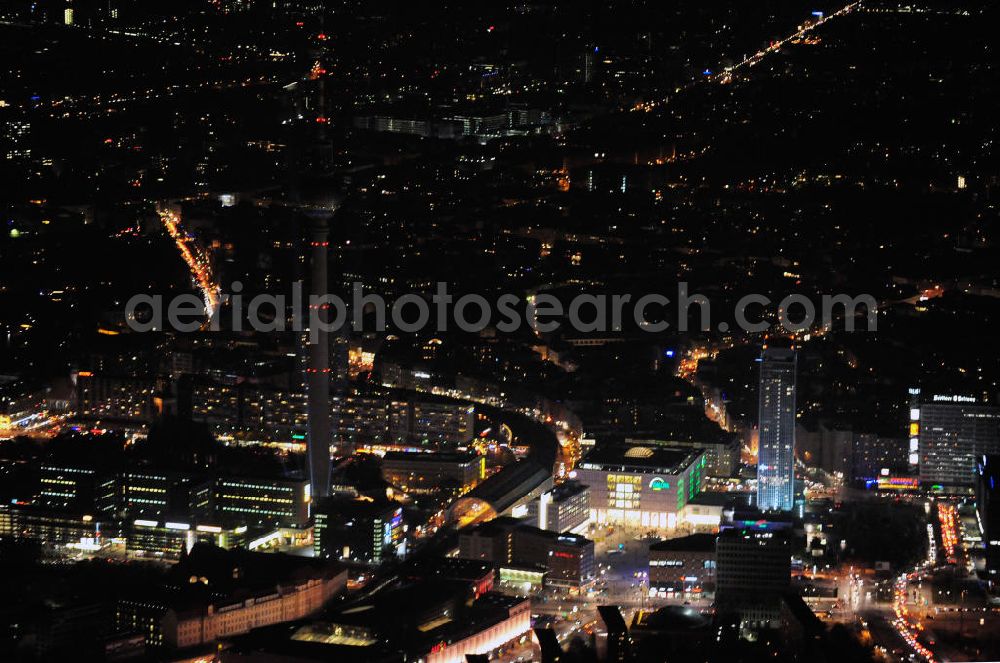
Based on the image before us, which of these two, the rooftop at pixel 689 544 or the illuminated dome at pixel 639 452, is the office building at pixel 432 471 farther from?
the rooftop at pixel 689 544

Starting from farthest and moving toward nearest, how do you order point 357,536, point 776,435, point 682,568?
point 776,435 → point 357,536 → point 682,568

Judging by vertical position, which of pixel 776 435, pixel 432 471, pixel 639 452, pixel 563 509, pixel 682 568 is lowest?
pixel 682 568

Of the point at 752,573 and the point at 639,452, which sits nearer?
the point at 752,573

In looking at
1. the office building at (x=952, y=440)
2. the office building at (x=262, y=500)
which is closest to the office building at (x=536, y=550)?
the office building at (x=262, y=500)

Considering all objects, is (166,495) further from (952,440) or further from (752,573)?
(952,440)

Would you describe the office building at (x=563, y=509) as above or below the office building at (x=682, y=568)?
above

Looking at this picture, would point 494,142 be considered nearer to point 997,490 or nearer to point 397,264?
point 397,264

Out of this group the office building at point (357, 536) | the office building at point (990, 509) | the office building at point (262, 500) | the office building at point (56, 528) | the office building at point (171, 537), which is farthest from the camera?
the office building at point (262, 500)

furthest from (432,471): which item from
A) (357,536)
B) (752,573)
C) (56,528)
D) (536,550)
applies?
(752,573)

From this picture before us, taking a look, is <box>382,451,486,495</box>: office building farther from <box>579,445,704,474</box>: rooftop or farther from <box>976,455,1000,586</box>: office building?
<box>976,455,1000,586</box>: office building
